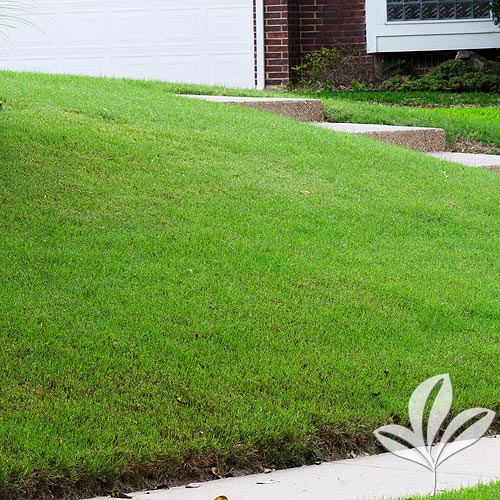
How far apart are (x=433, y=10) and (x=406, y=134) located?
6757 millimetres

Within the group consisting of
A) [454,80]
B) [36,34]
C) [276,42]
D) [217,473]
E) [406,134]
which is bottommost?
[217,473]

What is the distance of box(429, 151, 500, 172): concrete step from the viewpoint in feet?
25.3

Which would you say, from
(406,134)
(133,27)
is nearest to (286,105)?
(406,134)

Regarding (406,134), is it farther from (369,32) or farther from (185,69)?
(369,32)

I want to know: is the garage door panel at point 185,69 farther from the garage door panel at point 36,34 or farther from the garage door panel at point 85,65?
the garage door panel at point 36,34

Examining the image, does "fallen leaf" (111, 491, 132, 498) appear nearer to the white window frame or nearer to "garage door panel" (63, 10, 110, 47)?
"garage door panel" (63, 10, 110, 47)

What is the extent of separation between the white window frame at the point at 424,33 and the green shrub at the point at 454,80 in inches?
15.1

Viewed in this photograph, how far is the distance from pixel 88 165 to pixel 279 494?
3.51 meters

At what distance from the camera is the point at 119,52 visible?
13.4 m

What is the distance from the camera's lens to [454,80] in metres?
13.6

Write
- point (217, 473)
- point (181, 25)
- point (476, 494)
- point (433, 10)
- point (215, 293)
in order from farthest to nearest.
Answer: point (433, 10)
point (181, 25)
point (215, 293)
point (217, 473)
point (476, 494)

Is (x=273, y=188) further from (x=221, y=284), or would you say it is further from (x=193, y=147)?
(x=221, y=284)

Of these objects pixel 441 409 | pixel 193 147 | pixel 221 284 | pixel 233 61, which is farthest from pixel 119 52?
pixel 441 409

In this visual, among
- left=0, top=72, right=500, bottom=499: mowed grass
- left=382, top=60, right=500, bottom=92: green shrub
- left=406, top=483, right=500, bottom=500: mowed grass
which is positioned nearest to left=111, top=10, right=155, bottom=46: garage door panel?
left=382, top=60, right=500, bottom=92: green shrub
